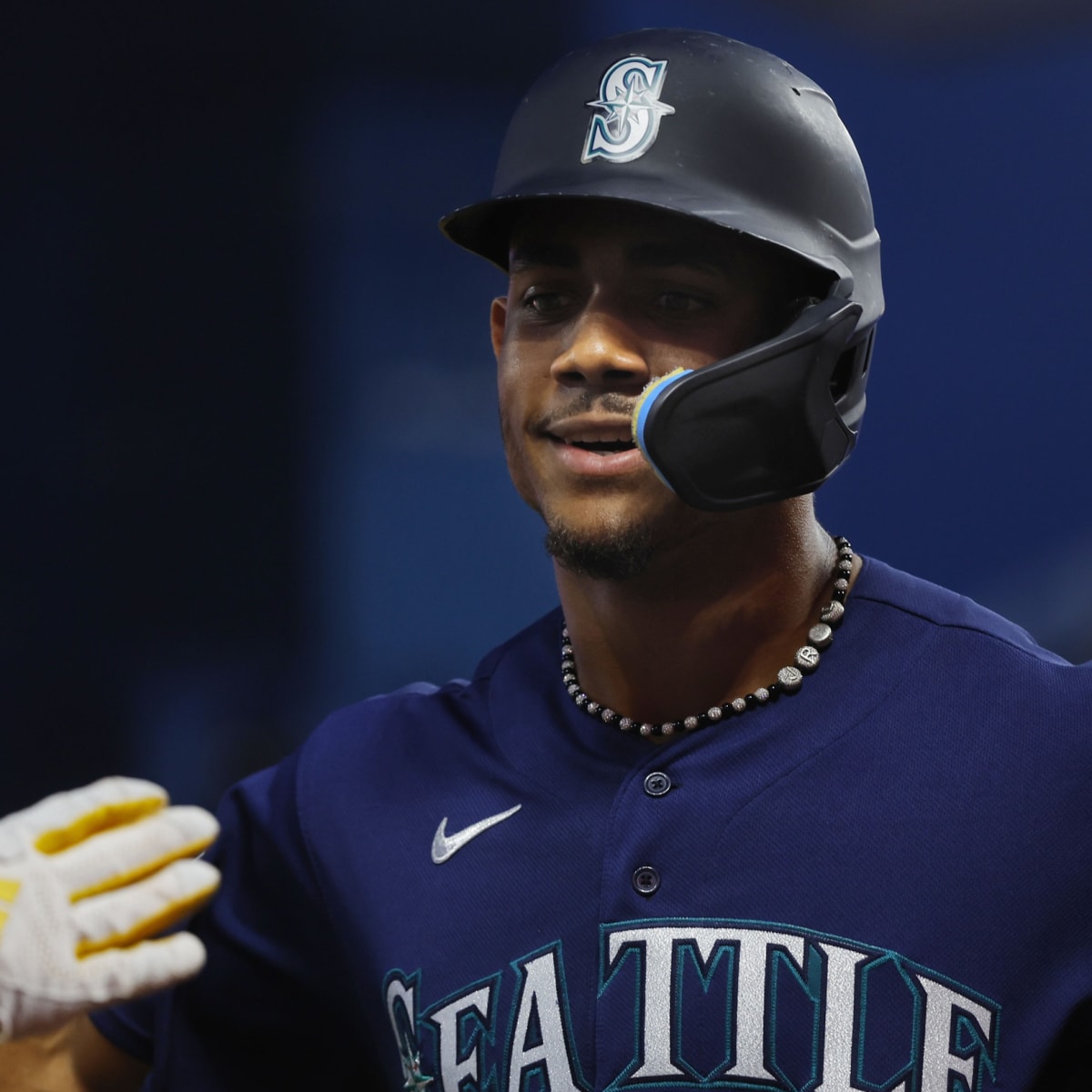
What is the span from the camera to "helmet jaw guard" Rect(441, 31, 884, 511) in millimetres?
1131

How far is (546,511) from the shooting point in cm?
125

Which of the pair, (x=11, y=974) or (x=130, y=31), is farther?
(x=130, y=31)

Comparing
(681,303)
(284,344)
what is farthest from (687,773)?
(284,344)

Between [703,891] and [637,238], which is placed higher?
[637,238]

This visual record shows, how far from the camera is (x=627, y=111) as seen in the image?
1.22 m

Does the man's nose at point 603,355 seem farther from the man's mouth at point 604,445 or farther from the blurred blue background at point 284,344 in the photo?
the blurred blue background at point 284,344

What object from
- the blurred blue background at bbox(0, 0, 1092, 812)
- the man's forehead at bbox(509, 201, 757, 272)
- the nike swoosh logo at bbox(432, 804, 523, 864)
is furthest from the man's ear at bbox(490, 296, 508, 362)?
the blurred blue background at bbox(0, 0, 1092, 812)

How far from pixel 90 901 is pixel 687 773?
50 cm

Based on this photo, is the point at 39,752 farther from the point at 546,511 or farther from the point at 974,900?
the point at 974,900

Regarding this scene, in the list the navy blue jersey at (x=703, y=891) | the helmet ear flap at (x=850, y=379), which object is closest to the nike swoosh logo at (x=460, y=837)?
the navy blue jersey at (x=703, y=891)

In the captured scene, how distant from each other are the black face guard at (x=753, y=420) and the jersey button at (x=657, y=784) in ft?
0.81

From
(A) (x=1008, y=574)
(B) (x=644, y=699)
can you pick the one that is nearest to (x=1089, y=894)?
(B) (x=644, y=699)

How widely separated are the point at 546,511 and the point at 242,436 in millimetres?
1228

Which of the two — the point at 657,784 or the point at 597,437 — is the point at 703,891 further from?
the point at 597,437
